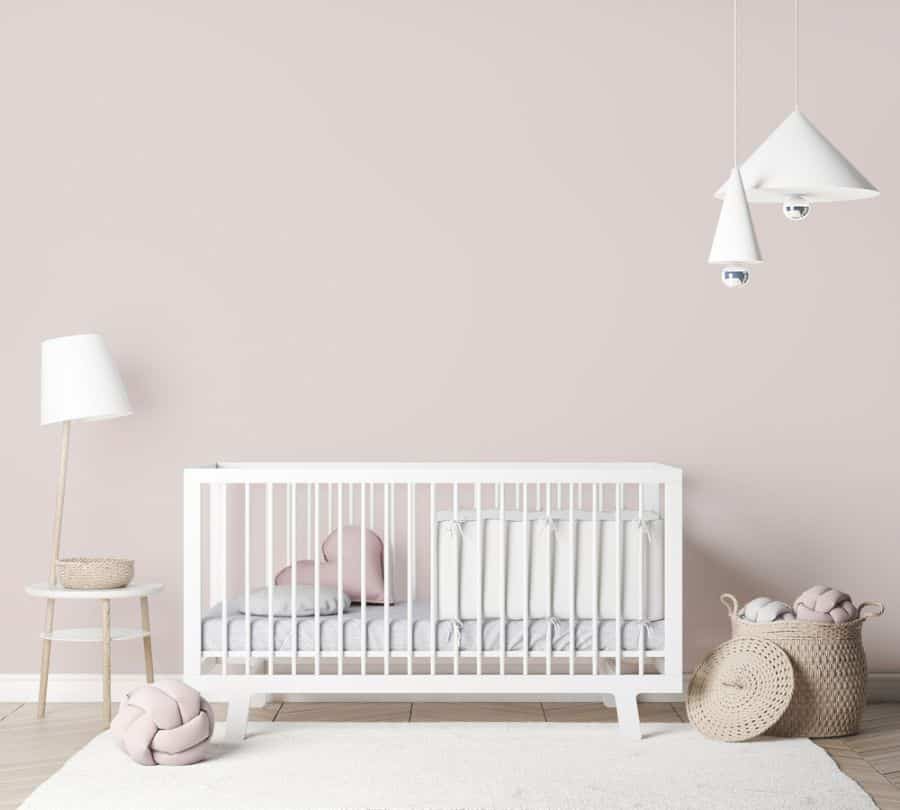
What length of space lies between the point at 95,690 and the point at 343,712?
0.80 m

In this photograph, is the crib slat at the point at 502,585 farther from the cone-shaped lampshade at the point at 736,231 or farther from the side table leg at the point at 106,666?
the side table leg at the point at 106,666

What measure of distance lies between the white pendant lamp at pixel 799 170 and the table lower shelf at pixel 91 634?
219cm

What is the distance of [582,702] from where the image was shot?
427 centimetres

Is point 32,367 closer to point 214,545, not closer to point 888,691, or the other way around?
point 214,545

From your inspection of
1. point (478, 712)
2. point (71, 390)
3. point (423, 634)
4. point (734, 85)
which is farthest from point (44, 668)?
point (734, 85)

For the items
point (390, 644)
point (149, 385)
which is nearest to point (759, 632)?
point (390, 644)

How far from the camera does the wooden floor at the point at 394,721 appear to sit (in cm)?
340

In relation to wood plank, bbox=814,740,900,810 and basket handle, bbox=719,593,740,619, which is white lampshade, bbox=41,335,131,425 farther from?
wood plank, bbox=814,740,900,810

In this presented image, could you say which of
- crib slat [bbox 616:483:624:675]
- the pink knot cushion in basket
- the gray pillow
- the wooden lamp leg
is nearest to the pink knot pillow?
crib slat [bbox 616:483:624:675]

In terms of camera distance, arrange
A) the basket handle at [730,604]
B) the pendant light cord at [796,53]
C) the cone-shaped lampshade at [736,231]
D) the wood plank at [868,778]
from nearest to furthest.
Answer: the cone-shaped lampshade at [736,231], the wood plank at [868,778], the basket handle at [730,604], the pendant light cord at [796,53]

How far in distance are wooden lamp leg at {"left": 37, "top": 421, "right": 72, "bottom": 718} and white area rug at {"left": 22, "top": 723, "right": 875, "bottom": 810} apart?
44cm

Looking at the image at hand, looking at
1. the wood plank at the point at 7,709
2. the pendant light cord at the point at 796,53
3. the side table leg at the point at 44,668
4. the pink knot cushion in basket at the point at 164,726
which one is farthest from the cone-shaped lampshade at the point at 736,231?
the wood plank at the point at 7,709

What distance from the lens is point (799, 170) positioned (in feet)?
9.52

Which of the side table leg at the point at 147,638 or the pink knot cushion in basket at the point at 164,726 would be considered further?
the side table leg at the point at 147,638
